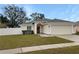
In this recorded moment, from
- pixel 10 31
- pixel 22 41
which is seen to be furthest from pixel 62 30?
pixel 10 31

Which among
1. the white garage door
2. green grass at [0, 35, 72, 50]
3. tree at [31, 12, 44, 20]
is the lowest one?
green grass at [0, 35, 72, 50]

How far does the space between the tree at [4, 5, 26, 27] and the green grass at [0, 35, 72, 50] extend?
0.45 metres

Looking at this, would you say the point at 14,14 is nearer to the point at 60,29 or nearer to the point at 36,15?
the point at 36,15

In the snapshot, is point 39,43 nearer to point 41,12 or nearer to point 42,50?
point 42,50

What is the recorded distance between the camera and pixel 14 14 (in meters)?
6.38

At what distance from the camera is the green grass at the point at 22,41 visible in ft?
21.4

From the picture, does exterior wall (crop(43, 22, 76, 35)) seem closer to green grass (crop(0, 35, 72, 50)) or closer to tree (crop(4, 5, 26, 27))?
green grass (crop(0, 35, 72, 50))

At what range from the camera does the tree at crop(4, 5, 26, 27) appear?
6301mm

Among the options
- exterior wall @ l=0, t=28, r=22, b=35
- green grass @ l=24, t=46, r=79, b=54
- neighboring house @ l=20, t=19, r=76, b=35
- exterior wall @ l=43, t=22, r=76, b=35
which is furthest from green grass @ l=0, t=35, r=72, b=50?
exterior wall @ l=43, t=22, r=76, b=35

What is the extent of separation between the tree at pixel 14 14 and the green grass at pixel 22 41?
1.49 feet

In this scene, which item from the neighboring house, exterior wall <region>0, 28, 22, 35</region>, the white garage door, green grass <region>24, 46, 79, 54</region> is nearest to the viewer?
green grass <region>24, 46, 79, 54</region>
